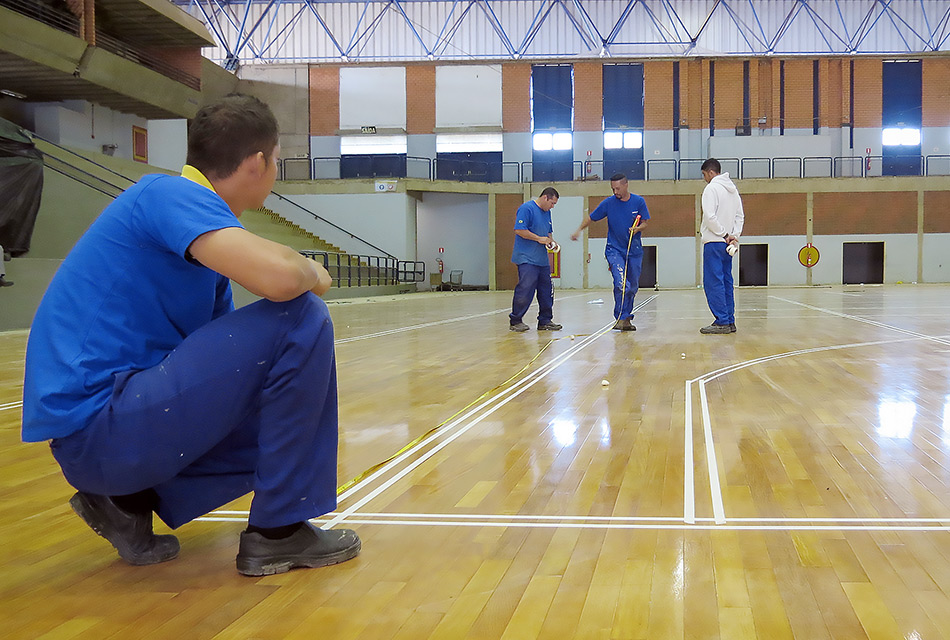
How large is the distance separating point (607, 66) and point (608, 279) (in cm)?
738

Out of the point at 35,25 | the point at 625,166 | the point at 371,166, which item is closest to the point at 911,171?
the point at 625,166

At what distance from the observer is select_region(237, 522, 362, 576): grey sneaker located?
1.91 metres

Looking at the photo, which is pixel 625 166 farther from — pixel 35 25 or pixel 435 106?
pixel 35 25

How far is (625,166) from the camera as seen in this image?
2872 cm

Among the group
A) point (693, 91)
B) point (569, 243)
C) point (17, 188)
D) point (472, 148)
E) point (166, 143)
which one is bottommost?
point (569, 243)

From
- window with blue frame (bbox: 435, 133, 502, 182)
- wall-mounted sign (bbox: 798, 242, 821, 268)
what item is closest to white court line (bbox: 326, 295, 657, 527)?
wall-mounted sign (bbox: 798, 242, 821, 268)

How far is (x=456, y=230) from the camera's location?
98.6ft

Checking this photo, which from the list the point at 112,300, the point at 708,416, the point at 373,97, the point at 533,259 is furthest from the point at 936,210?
the point at 112,300

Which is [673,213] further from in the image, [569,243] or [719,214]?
[719,214]

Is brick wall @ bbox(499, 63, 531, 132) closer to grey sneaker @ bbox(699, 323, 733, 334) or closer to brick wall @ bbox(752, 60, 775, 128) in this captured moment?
brick wall @ bbox(752, 60, 775, 128)

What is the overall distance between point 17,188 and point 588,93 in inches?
837

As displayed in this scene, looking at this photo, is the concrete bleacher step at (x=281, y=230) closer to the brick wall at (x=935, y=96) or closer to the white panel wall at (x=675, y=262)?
the white panel wall at (x=675, y=262)

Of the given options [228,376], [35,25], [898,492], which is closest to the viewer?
[228,376]

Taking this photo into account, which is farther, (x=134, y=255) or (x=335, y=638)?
(x=134, y=255)
